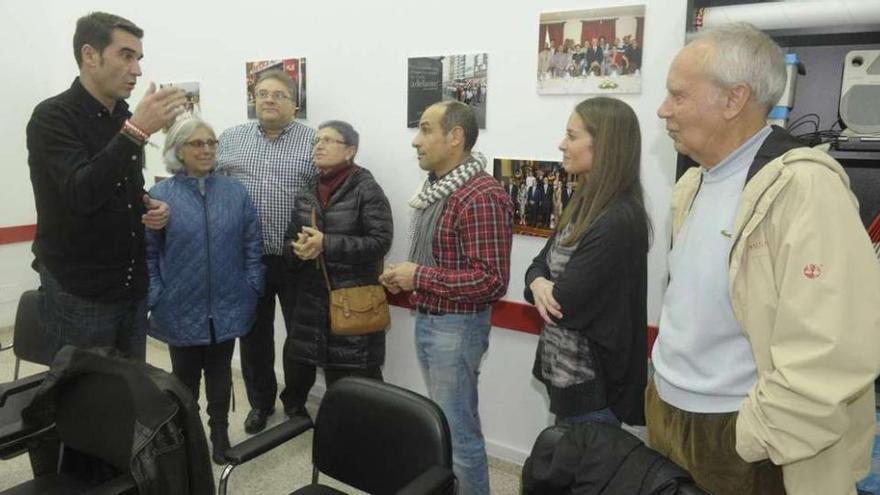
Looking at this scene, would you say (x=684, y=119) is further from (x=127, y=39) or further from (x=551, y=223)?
(x=127, y=39)

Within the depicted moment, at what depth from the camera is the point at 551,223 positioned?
242 cm

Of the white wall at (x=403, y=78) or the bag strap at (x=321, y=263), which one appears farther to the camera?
the bag strap at (x=321, y=263)

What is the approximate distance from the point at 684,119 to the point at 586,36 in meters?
1.09

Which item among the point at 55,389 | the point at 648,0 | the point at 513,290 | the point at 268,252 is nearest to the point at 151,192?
the point at 268,252

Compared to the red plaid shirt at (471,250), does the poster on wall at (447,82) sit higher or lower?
higher

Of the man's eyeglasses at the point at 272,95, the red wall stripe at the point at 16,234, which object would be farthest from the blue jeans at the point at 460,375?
the red wall stripe at the point at 16,234

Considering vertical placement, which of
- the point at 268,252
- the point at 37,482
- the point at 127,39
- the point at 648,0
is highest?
the point at 648,0

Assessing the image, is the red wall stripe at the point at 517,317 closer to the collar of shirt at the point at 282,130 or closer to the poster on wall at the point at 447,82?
the poster on wall at the point at 447,82

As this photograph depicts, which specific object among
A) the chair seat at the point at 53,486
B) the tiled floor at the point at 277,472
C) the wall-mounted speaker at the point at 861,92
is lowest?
the tiled floor at the point at 277,472

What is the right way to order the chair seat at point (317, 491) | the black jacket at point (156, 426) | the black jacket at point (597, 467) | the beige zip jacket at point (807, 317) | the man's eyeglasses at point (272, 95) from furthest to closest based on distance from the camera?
the man's eyeglasses at point (272, 95) → the chair seat at point (317, 491) → the black jacket at point (156, 426) → the black jacket at point (597, 467) → the beige zip jacket at point (807, 317)

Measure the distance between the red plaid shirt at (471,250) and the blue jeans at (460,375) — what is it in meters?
0.07

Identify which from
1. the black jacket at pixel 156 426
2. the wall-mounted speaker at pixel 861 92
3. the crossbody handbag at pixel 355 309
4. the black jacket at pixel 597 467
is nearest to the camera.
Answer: the black jacket at pixel 597 467

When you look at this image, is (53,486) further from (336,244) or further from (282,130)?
(282,130)

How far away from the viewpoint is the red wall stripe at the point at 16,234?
4371mm
